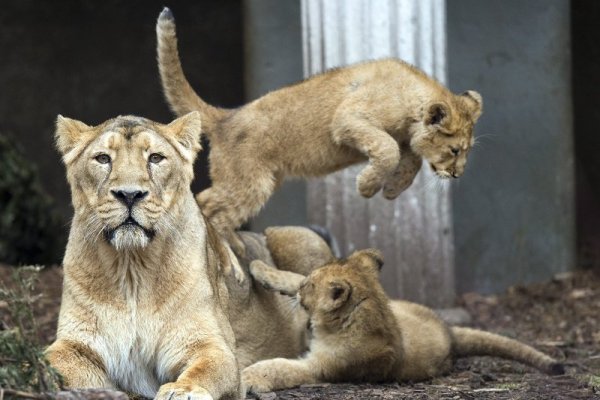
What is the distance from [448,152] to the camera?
7516 millimetres

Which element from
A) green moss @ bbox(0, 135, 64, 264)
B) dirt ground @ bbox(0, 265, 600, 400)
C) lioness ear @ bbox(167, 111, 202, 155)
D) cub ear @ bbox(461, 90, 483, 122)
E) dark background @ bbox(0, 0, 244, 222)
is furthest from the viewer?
dark background @ bbox(0, 0, 244, 222)

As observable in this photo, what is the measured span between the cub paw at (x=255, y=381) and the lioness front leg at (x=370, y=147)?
1.29 metres

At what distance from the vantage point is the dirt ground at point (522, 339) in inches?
257

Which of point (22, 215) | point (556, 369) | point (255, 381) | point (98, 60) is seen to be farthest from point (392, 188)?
point (98, 60)

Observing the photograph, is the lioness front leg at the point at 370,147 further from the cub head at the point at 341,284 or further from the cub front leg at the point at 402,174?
the cub head at the point at 341,284

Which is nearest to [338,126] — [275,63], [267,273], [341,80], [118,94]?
[341,80]

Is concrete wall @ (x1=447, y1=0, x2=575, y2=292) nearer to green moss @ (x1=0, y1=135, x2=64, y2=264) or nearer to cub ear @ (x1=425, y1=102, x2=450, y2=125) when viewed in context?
cub ear @ (x1=425, y1=102, x2=450, y2=125)

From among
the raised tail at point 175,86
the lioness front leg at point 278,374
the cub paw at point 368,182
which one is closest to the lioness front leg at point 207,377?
the lioness front leg at point 278,374

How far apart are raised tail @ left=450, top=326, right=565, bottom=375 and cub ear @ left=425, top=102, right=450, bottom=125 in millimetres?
1380

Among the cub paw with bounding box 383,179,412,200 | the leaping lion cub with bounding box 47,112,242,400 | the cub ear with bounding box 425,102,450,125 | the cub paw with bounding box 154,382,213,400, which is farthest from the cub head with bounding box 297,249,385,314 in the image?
the cub paw with bounding box 154,382,213,400

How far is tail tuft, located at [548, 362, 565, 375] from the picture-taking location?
7.39m

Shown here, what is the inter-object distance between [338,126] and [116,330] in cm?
230

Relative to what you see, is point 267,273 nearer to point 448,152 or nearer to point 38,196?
point 448,152

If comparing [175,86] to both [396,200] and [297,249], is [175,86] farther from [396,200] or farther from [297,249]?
[396,200]
